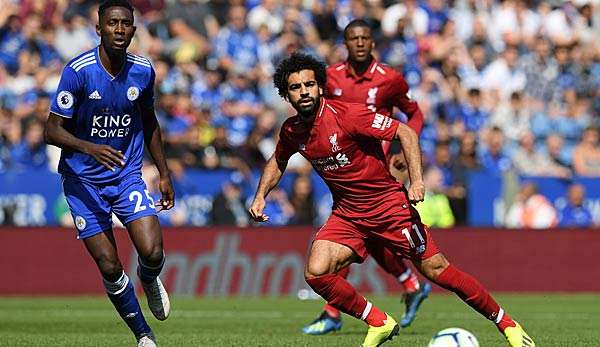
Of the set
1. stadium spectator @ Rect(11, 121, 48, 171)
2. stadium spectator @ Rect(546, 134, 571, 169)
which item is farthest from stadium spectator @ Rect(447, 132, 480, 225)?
stadium spectator @ Rect(11, 121, 48, 171)

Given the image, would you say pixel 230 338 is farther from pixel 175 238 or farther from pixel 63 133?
pixel 175 238

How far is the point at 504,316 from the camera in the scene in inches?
388

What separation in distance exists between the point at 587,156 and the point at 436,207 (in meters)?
3.16

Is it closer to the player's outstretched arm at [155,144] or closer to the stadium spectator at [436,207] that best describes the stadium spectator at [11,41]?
the stadium spectator at [436,207]

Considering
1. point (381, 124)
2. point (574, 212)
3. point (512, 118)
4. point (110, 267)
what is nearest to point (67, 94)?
point (110, 267)

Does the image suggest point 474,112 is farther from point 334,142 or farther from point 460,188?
point 334,142

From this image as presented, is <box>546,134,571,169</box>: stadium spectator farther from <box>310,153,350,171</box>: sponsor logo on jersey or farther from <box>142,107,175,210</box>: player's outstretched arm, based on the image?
<box>142,107,175,210</box>: player's outstretched arm

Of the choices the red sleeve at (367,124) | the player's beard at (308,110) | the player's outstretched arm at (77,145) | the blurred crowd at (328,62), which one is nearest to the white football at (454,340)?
the red sleeve at (367,124)

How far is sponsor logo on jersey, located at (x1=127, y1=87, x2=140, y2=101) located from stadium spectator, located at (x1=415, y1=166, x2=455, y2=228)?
10726 mm

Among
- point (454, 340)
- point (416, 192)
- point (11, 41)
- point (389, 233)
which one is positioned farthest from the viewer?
point (11, 41)

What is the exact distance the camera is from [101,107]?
9773mm

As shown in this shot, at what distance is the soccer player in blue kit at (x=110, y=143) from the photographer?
9.66 meters

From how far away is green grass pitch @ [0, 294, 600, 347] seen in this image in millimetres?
11602

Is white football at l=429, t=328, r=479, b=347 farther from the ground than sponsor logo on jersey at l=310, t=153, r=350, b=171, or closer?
closer
